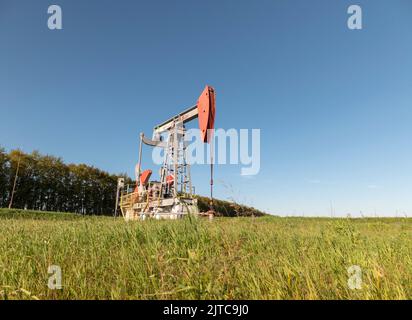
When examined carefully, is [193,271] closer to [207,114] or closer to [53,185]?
[207,114]

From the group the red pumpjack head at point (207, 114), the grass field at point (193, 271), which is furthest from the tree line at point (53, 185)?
the grass field at point (193, 271)

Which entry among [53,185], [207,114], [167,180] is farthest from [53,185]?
[207,114]

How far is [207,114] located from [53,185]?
135ft

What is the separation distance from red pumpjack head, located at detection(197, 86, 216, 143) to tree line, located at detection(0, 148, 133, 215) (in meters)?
33.3

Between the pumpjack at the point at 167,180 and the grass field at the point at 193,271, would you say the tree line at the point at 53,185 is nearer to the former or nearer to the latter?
the pumpjack at the point at 167,180

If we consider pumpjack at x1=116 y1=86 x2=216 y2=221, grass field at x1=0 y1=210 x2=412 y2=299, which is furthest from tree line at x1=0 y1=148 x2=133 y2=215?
grass field at x1=0 y1=210 x2=412 y2=299

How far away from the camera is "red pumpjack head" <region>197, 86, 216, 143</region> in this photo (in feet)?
34.9

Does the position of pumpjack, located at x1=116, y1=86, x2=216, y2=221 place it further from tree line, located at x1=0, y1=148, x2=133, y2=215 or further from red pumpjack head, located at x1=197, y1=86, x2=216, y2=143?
tree line, located at x1=0, y1=148, x2=133, y2=215

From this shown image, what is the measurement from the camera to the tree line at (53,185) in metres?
40.1

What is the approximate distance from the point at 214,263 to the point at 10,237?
4.09 meters

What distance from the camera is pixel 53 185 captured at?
43719mm

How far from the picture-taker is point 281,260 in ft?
9.54

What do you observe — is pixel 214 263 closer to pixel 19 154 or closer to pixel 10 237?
pixel 10 237
